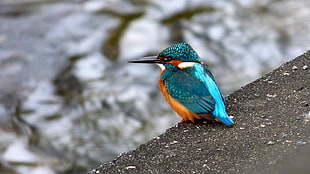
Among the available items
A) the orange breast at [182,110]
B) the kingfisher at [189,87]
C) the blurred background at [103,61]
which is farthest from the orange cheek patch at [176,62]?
Result: the blurred background at [103,61]

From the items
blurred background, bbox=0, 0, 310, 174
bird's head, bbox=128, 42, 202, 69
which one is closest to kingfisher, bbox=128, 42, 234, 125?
bird's head, bbox=128, 42, 202, 69

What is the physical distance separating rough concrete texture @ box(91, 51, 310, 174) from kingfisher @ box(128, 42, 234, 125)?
70 millimetres

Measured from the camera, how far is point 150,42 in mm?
7449

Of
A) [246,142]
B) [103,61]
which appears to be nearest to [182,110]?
[246,142]

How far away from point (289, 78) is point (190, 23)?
4628mm

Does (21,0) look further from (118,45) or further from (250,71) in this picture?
(250,71)

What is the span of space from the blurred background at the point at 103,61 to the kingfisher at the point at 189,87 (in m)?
2.41

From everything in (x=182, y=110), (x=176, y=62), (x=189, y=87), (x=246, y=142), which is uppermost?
(x=176, y=62)

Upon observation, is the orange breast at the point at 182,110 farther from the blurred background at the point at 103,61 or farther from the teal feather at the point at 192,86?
the blurred background at the point at 103,61

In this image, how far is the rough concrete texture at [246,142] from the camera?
2.43 meters

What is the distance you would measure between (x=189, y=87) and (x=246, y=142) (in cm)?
55

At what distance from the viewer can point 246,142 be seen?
2.62 meters

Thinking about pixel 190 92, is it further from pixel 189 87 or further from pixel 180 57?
pixel 180 57

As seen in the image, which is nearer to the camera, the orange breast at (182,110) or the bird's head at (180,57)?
the orange breast at (182,110)
